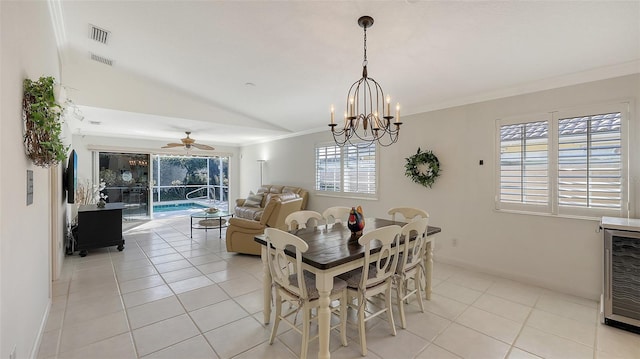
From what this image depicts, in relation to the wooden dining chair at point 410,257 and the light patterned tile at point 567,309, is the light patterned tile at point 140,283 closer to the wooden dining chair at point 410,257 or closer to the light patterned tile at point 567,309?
the wooden dining chair at point 410,257

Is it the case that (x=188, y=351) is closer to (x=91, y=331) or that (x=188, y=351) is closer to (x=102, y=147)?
(x=91, y=331)

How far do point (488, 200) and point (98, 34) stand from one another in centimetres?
533

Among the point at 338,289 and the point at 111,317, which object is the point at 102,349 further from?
the point at 338,289

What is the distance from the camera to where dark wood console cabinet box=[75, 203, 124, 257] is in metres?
4.38

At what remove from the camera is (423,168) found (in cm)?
421

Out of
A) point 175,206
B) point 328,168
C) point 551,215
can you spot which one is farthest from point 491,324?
point 175,206

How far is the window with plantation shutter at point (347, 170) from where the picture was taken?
513 cm

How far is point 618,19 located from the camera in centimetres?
218

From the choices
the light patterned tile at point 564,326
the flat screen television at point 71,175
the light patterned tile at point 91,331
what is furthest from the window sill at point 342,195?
the flat screen television at point 71,175

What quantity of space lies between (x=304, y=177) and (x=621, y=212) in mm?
5187

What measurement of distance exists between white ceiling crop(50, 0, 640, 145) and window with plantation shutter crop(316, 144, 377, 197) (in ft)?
3.81

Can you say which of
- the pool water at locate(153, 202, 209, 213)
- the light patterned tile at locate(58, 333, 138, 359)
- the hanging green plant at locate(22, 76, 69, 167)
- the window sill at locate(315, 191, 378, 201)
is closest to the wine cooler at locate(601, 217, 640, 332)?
the window sill at locate(315, 191, 378, 201)

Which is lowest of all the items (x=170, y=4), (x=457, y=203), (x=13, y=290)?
(x=13, y=290)

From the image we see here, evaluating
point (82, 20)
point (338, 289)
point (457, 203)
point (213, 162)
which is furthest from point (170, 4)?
point (213, 162)
